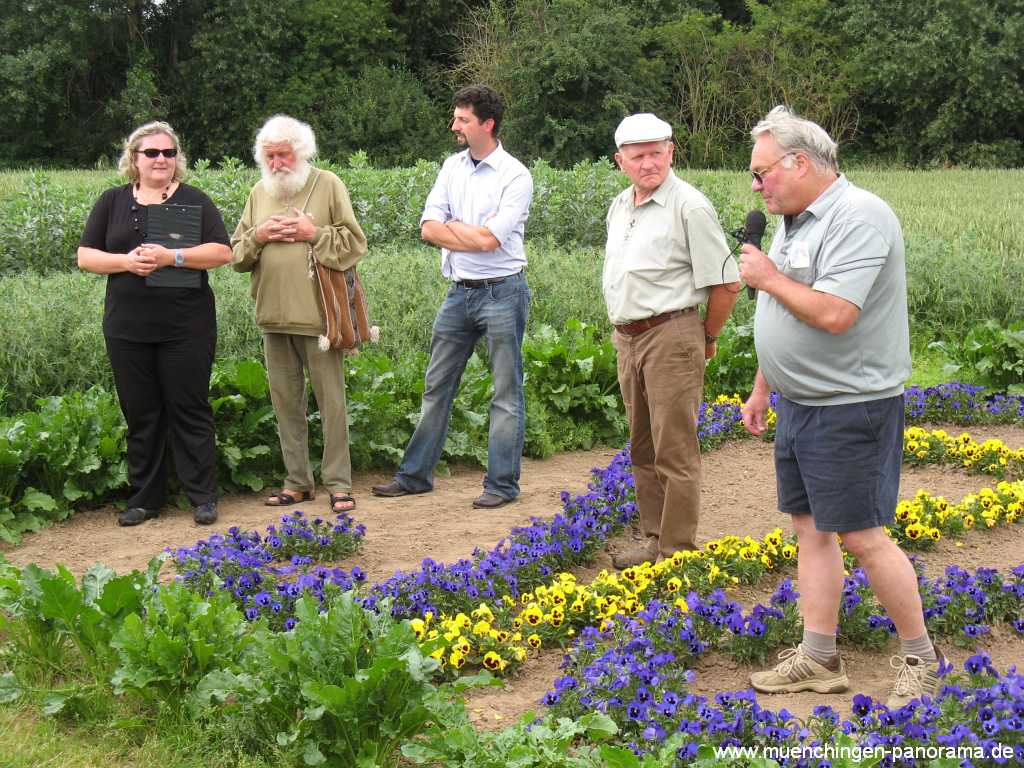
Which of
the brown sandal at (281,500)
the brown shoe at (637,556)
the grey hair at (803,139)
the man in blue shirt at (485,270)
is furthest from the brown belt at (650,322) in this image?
the brown sandal at (281,500)

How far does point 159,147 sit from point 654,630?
3.81 meters

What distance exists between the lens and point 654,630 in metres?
4.61

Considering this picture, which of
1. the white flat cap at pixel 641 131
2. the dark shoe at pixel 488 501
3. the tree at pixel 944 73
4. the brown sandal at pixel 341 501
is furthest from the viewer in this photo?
the tree at pixel 944 73

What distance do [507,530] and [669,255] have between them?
6.53 ft

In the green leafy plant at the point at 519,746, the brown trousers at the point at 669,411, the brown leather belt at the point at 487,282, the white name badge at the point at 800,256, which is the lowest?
the green leafy plant at the point at 519,746

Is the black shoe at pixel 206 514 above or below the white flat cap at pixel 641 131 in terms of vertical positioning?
below

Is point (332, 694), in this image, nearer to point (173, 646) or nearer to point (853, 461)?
point (173, 646)

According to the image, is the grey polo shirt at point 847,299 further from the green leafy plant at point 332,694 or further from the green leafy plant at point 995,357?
the green leafy plant at point 995,357

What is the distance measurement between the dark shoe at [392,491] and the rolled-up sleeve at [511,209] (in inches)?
66.6

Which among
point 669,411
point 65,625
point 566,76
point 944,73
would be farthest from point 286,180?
point 944,73

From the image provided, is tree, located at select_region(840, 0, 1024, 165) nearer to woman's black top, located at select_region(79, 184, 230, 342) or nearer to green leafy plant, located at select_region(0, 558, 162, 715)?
woman's black top, located at select_region(79, 184, 230, 342)

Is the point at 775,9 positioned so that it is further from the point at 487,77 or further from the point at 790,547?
the point at 790,547

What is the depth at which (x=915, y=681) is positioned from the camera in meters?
4.05

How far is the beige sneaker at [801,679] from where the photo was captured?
14.1ft
